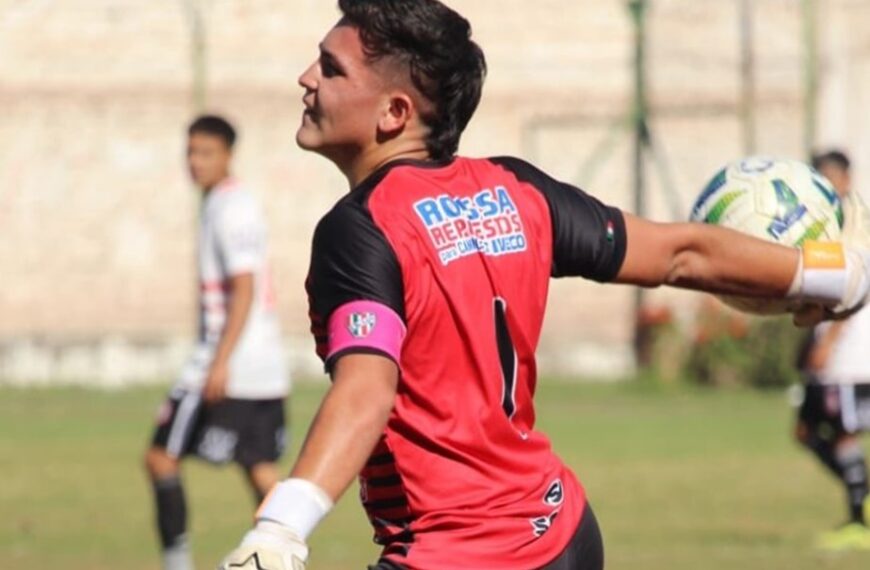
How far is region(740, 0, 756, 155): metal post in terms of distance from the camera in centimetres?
2331

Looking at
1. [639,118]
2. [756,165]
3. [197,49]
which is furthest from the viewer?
[639,118]

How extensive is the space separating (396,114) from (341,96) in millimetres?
123

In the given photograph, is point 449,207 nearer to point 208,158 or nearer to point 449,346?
point 449,346

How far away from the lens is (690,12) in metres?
23.5

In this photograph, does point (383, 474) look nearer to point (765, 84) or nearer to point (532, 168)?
point (532, 168)

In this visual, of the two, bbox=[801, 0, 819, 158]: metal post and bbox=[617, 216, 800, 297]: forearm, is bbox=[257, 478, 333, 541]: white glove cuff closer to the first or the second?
bbox=[617, 216, 800, 297]: forearm

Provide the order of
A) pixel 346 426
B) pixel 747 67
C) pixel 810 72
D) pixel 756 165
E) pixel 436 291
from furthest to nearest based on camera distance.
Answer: pixel 747 67 → pixel 810 72 → pixel 756 165 → pixel 436 291 → pixel 346 426

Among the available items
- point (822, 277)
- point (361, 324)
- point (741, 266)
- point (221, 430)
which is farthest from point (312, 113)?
point (221, 430)

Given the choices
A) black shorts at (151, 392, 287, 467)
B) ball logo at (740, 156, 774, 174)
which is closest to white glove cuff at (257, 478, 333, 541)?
ball logo at (740, 156, 774, 174)

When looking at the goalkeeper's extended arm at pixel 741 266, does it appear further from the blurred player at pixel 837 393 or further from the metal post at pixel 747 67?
the metal post at pixel 747 67

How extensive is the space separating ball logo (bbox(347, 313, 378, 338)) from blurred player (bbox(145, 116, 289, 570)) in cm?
622

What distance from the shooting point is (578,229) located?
15.5 ft

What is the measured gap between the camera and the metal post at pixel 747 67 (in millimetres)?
23312

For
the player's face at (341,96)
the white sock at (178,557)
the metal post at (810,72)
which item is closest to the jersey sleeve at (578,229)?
the player's face at (341,96)
